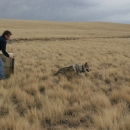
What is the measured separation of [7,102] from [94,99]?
2.05m

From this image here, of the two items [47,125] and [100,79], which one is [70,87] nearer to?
[100,79]

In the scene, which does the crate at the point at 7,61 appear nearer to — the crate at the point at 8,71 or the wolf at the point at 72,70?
the crate at the point at 8,71

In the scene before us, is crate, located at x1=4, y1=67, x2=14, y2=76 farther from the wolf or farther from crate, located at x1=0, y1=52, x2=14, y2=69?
the wolf

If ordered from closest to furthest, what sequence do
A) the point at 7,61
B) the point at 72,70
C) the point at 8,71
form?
the point at 7,61 < the point at 8,71 < the point at 72,70

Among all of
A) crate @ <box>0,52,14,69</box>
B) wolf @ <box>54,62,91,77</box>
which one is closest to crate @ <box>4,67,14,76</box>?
crate @ <box>0,52,14,69</box>

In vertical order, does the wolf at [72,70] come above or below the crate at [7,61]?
below

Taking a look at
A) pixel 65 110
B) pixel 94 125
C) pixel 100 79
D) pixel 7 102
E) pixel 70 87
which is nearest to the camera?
pixel 94 125

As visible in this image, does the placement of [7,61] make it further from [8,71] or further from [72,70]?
[72,70]

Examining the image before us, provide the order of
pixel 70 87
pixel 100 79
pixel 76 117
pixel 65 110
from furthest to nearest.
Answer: pixel 100 79
pixel 70 87
pixel 65 110
pixel 76 117

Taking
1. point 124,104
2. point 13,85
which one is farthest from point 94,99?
point 13,85

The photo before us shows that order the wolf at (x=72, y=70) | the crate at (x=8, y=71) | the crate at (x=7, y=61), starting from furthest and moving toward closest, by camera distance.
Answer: the wolf at (x=72, y=70)
the crate at (x=8, y=71)
the crate at (x=7, y=61)

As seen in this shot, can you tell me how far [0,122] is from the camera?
11.9 feet

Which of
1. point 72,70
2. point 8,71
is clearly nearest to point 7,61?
point 8,71

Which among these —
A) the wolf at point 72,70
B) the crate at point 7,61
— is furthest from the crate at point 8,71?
the wolf at point 72,70
